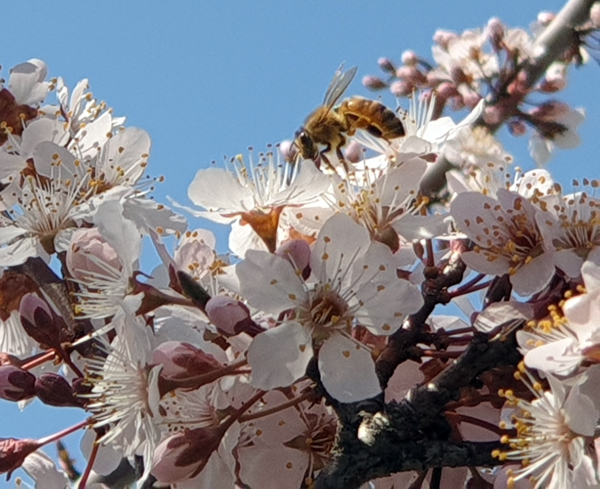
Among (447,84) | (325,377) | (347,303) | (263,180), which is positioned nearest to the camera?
(325,377)

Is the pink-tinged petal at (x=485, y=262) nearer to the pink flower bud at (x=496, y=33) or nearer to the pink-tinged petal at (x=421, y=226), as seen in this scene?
the pink-tinged petal at (x=421, y=226)

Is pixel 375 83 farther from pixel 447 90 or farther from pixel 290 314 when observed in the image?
pixel 290 314

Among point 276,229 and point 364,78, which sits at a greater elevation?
point 364,78

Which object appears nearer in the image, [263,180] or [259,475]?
[259,475]

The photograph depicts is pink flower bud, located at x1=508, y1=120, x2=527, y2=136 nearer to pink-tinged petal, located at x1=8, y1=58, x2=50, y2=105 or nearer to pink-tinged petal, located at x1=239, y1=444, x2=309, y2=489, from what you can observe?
pink-tinged petal, located at x1=8, y1=58, x2=50, y2=105

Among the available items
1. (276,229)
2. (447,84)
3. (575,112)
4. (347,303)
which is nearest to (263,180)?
(276,229)

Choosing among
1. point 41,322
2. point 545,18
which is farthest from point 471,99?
point 41,322

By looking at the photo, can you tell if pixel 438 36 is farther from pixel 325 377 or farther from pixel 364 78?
pixel 325 377
